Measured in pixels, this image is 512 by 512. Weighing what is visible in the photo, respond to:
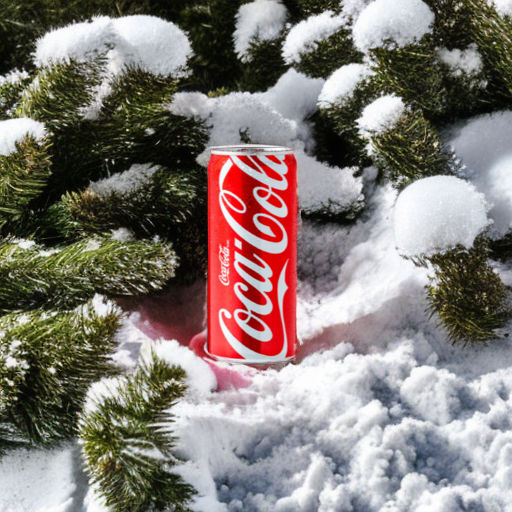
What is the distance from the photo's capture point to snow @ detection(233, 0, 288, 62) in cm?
146

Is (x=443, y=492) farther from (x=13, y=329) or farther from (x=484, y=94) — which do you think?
(x=484, y=94)

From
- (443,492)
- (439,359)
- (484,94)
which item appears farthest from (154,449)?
(484,94)

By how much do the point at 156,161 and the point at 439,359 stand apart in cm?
60

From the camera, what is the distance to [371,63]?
4.30 ft

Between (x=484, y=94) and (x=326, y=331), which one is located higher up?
(x=484, y=94)

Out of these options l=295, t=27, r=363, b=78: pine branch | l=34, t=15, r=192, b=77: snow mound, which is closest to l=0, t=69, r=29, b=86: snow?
l=34, t=15, r=192, b=77: snow mound

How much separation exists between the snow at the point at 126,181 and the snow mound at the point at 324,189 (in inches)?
10.8

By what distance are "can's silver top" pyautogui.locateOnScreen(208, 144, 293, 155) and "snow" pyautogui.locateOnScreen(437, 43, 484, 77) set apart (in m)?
0.33

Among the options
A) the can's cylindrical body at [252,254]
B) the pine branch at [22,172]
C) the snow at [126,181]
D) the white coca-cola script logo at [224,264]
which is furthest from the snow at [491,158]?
the pine branch at [22,172]

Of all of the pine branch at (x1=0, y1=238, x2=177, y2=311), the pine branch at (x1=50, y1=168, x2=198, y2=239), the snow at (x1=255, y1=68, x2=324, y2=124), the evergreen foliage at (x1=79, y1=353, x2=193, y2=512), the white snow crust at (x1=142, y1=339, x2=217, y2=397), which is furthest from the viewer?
the snow at (x1=255, y1=68, x2=324, y2=124)

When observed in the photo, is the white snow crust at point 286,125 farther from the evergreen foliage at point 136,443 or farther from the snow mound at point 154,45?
the evergreen foliage at point 136,443

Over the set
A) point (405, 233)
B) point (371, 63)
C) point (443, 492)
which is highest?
point (371, 63)

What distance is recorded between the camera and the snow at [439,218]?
1.14 meters

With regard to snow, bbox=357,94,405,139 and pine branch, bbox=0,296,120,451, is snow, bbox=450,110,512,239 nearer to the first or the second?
snow, bbox=357,94,405,139
